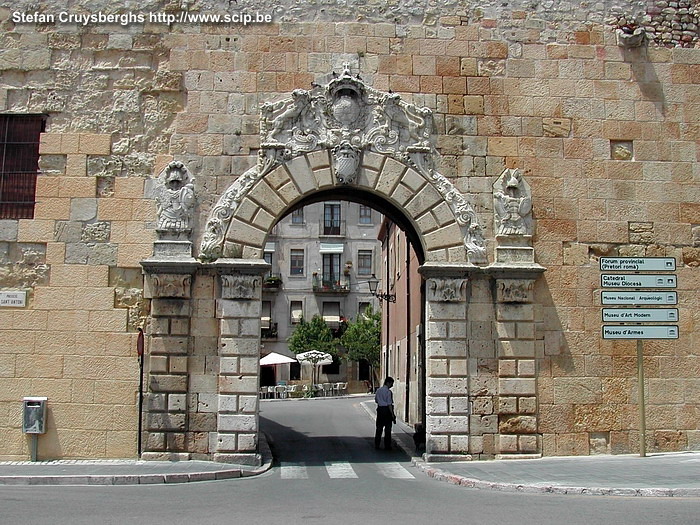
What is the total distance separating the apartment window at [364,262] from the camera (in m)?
46.1

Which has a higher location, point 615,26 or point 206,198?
point 615,26

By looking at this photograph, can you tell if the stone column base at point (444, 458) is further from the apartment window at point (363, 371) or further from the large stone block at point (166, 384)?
the apartment window at point (363, 371)

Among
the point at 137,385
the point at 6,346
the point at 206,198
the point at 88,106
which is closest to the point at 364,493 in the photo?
the point at 137,385

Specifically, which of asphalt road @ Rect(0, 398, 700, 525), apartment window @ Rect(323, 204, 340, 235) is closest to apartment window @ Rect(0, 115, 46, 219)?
asphalt road @ Rect(0, 398, 700, 525)

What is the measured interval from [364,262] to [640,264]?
34.0 meters

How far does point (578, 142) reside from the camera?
42.1ft

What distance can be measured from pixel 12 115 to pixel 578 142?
8956 mm

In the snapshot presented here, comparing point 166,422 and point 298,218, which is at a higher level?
point 298,218

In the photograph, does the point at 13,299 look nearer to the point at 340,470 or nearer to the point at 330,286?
the point at 340,470

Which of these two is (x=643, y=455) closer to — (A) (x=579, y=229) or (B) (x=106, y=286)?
(A) (x=579, y=229)

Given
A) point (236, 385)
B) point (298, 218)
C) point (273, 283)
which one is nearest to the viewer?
point (236, 385)

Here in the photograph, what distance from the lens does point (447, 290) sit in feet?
39.7

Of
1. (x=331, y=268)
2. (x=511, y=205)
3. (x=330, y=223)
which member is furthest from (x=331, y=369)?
(x=511, y=205)

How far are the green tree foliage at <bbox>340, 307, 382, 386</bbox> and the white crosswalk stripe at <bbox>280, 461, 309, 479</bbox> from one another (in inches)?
1161
